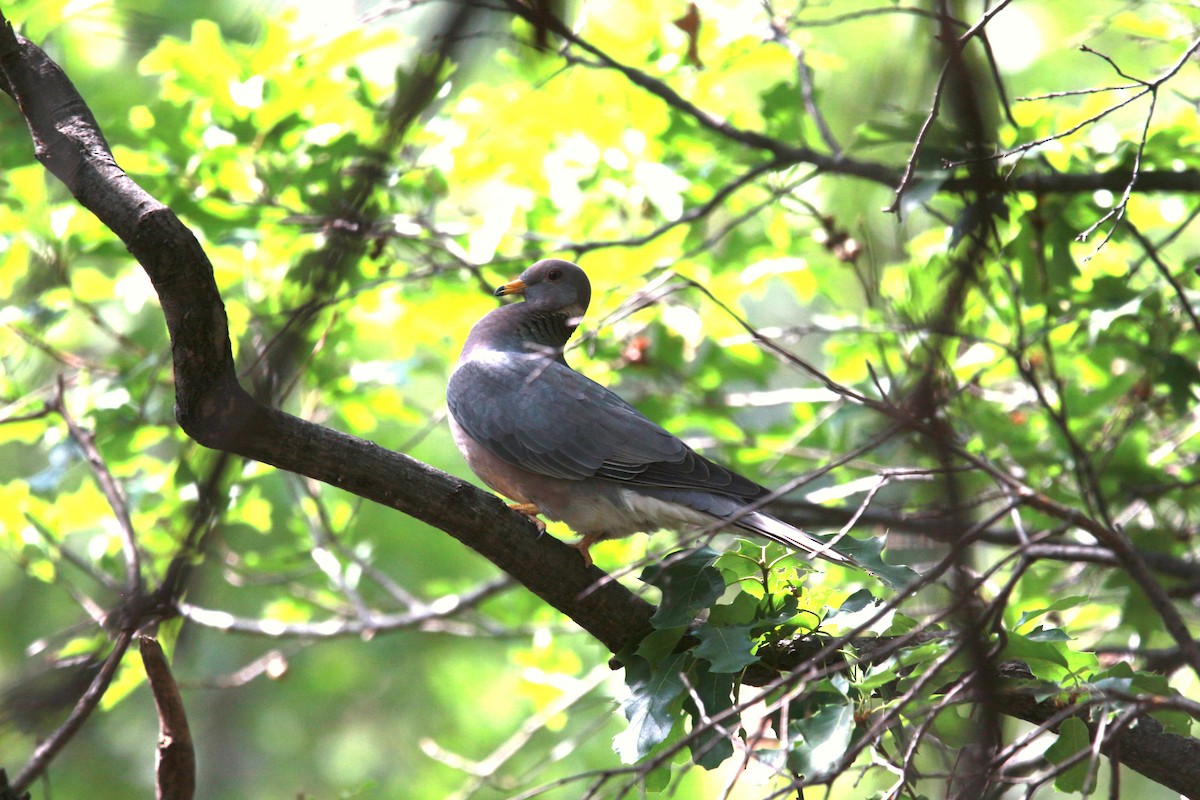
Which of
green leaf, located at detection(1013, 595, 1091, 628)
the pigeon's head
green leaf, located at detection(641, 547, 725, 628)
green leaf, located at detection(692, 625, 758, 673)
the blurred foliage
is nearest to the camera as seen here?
green leaf, located at detection(1013, 595, 1091, 628)

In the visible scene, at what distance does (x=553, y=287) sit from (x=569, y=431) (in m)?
1.07

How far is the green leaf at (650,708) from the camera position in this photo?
2658 millimetres

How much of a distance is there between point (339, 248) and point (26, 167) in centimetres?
443

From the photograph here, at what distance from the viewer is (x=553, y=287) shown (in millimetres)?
5129

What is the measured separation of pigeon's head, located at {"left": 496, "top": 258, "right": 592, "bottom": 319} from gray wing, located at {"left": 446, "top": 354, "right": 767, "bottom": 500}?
1.75 feet

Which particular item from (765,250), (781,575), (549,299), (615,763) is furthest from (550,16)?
(615,763)

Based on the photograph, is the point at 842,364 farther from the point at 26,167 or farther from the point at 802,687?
the point at 26,167

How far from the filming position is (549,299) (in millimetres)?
5094

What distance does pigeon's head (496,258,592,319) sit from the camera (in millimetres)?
5078

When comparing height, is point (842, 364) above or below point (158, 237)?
above

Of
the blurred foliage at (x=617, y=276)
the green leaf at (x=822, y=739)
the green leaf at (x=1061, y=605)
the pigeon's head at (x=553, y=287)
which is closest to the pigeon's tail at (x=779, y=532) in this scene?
the blurred foliage at (x=617, y=276)

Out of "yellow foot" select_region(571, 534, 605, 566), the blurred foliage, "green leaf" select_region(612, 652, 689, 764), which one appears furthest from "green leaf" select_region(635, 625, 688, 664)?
"yellow foot" select_region(571, 534, 605, 566)

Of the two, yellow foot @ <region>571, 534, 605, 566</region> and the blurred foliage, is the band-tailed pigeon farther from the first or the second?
the blurred foliage

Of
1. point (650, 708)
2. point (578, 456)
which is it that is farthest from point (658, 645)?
point (578, 456)
